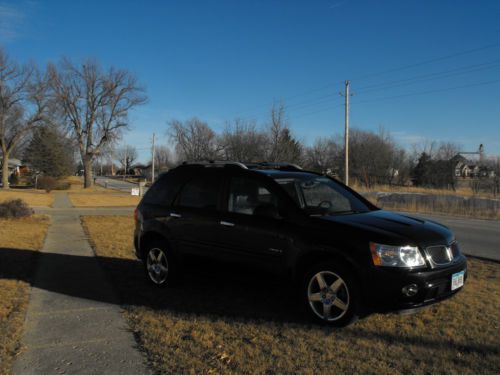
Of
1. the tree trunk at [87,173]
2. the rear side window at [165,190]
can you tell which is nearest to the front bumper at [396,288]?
the rear side window at [165,190]

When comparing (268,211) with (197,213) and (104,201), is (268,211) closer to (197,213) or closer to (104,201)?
(197,213)

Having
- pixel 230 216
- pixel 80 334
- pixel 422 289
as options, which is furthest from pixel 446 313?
pixel 80 334

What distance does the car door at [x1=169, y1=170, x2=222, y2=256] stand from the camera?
18.0ft

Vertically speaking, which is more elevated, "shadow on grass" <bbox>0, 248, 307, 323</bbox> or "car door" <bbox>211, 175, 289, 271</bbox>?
"car door" <bbox>211, 175, 289, 271</bbox>

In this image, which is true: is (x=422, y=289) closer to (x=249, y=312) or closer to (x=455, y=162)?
(x=249, y=312)

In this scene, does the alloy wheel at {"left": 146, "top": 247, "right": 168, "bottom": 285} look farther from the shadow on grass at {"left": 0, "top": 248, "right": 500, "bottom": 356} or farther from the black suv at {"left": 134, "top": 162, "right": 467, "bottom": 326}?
the shadow on grass at {"left": 0, "top": 248, "right": 500, "bottom": 356}

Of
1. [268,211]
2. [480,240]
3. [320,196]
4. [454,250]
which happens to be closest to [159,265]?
[268,211]

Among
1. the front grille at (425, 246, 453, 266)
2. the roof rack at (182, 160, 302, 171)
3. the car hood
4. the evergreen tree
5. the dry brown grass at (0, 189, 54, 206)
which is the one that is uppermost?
the evergreen tree

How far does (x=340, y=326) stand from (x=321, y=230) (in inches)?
37.5

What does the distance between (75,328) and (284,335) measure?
218 cm

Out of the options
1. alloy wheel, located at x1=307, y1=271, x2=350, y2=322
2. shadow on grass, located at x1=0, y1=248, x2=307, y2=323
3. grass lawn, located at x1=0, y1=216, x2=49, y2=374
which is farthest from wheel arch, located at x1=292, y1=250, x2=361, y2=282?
grass lawn, located at x1=0, y1=216, x2=49, y2=374

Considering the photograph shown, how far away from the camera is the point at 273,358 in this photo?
3.80 meters

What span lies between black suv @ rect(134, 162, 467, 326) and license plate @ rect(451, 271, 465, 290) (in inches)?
0.4

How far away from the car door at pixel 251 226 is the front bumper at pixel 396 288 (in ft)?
3.20
